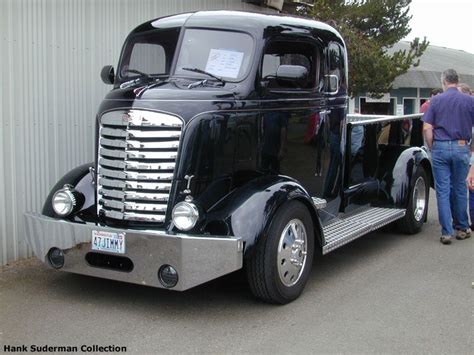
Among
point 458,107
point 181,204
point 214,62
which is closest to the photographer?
point 181,204

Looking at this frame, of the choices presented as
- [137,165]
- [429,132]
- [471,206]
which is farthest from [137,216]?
[471,206]

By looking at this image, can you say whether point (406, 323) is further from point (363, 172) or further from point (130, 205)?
point (363, 172)

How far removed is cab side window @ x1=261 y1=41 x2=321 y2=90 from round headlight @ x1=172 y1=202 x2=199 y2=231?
148 cm

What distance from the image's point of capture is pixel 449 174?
7.21m

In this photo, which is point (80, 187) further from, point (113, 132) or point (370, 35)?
point (370, 35)

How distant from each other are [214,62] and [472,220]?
450 centimetres

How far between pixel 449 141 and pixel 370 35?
10.5 meters

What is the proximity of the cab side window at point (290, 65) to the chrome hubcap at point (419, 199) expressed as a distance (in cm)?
265

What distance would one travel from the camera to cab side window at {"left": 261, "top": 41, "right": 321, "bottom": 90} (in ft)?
17.6

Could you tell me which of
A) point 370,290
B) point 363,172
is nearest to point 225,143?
point 370,290

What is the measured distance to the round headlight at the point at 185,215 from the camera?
14.8 ft

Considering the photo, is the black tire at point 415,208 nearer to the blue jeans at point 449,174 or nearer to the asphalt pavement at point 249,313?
the blue jeans at point 449,174

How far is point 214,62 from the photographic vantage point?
5.33 metres

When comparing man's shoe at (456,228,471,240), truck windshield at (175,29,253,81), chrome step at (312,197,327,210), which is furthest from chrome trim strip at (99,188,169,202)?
man's shoe at (456,228,471,240)
